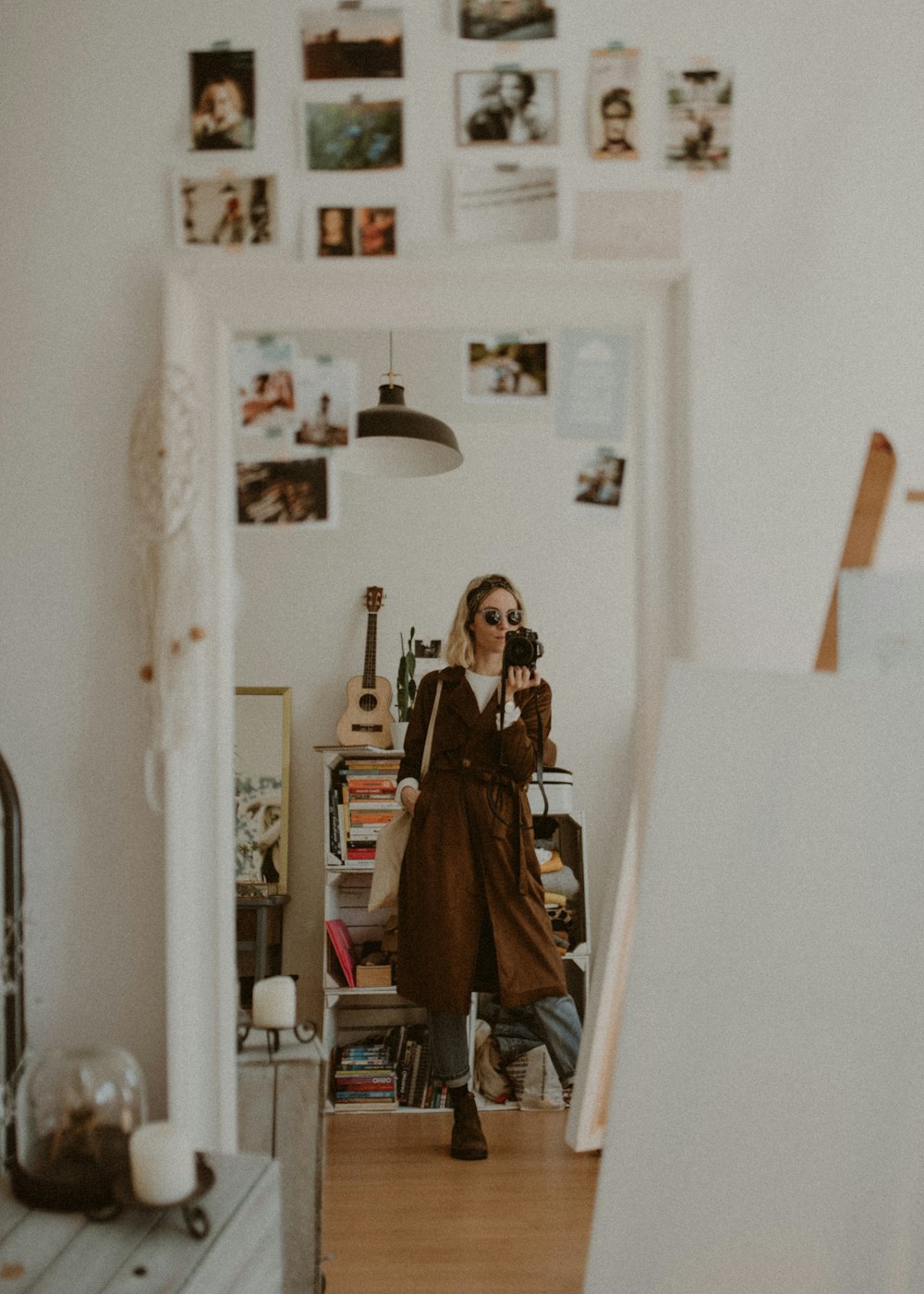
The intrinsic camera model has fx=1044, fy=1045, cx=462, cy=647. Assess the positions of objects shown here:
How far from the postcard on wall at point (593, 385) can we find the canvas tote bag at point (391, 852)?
447 millimetres

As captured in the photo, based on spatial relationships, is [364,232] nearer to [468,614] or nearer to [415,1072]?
[468,614]

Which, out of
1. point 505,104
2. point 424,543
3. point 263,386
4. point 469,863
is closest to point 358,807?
point 469,863

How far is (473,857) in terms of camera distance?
1.65m

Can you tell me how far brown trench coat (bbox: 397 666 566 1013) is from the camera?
5.34 ft

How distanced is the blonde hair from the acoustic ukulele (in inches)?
4.5

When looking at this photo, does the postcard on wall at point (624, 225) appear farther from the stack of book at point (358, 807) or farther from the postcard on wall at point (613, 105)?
the stack of book at point (358, 807)

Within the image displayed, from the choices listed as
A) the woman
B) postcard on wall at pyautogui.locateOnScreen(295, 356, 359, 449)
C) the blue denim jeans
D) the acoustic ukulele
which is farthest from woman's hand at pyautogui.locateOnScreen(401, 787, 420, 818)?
postcard on wall at pyautogui.locateOnScreen(295, 356, 359, 449)

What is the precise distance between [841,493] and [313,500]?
76cm

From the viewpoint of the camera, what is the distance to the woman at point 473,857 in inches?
63.7

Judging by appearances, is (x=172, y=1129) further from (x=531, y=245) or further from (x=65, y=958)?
(x=531, y=245)

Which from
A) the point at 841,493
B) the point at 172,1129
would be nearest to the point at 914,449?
the point at 841,493

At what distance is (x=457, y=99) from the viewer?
4.84 ft

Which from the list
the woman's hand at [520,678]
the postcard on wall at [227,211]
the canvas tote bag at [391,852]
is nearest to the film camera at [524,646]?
the woman's hand at [520,678]

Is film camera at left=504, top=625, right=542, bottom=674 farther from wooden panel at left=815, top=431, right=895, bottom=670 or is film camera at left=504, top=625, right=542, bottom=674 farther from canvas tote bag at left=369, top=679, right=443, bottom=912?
wooden panel at left=815, top=431, right=895, bottom=670
